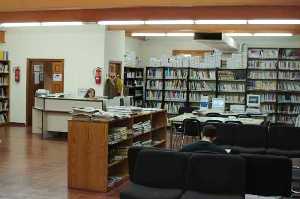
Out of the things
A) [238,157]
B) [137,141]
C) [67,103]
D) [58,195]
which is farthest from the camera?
[67,103]

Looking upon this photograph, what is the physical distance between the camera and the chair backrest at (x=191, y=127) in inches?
384

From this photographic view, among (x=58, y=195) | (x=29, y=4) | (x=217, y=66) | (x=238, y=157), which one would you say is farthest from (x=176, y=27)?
(x=238, y=157)

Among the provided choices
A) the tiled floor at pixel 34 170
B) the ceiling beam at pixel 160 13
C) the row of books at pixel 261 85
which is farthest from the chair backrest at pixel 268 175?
the row of books at pixel 261 85

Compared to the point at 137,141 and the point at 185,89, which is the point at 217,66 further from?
Answer: the point at 137,141

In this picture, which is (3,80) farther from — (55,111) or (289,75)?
(289,75)

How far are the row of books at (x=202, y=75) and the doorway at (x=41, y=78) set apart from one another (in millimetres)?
4315

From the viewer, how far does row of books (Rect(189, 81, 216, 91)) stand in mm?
14859

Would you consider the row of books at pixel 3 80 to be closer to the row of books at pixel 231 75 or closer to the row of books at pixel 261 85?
the row of books at pixel 231 75

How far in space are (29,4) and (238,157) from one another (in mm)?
5751

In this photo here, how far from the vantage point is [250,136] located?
320 inches

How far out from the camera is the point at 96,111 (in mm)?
6988

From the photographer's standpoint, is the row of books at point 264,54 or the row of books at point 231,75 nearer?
the row of books at point 231,75

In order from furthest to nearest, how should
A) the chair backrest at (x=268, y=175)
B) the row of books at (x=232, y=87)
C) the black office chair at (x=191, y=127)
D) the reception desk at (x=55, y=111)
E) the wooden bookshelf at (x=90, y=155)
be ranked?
1. the row of books at (x=232, y=87)
2. the reception desk at (x=55, y=111)
3. the black office chair at (x=191, y=127)
4. the wooden bookshelf at (x=90, y=155)
5. the chair backrest at (x=268, y=175)

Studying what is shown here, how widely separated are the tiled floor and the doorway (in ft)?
8.30
